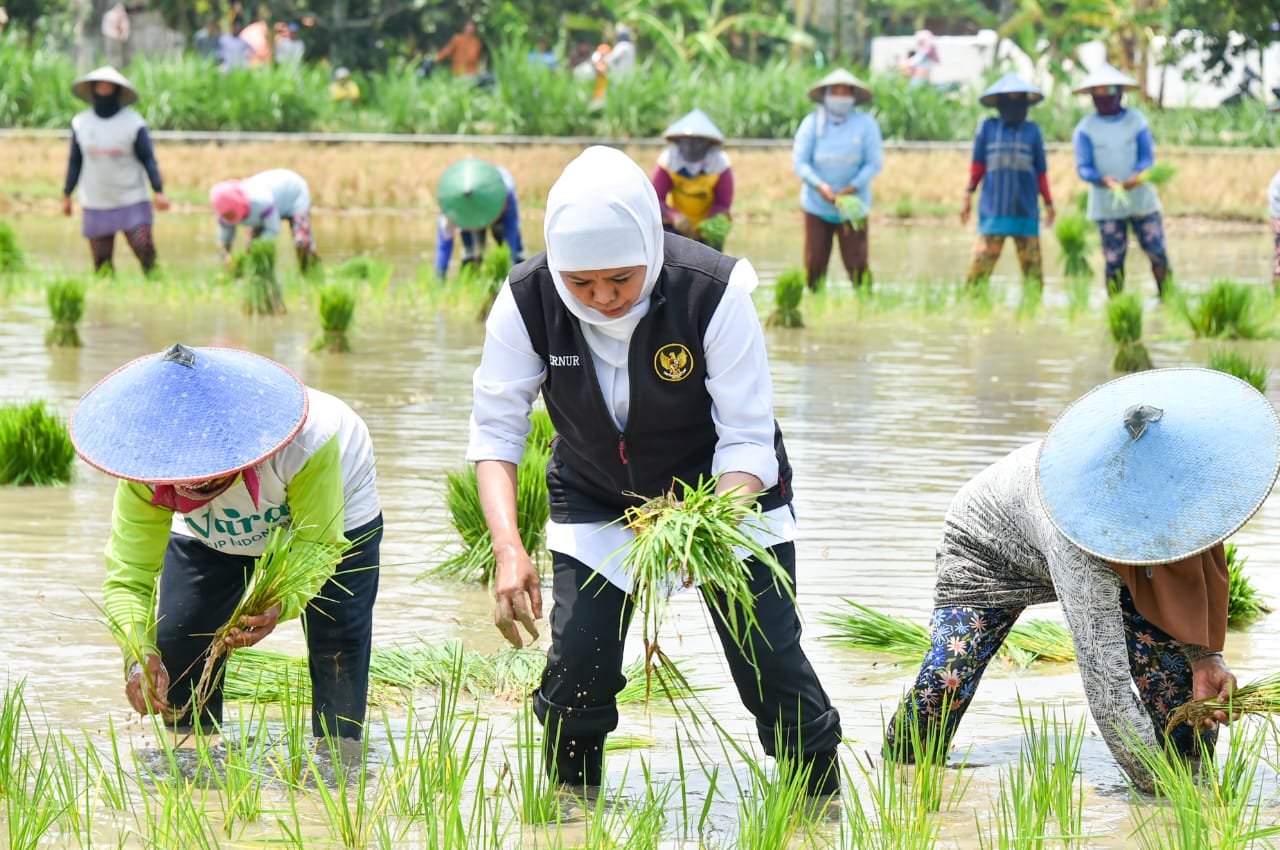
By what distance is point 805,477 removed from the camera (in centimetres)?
721

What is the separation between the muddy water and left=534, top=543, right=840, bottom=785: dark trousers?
302mm

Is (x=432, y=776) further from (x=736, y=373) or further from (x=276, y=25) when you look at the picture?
(x=276, y=25)

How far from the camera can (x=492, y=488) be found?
3.64 m

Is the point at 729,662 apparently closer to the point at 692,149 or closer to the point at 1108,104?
the point at 692,149

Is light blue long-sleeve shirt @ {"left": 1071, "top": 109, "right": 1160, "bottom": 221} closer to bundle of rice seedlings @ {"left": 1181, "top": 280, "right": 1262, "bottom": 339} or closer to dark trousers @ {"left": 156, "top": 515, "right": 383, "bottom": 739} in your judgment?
bundle of rice seedlings @ {"left": 1181, "top": 280, "right": 1262, "bottom": 339}

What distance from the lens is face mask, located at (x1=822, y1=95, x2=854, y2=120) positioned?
12.4 m

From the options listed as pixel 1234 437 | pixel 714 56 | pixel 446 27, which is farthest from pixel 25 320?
pixel 446 27

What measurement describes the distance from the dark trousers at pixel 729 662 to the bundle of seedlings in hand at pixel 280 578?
0.46 m

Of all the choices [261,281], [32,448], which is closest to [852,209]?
[261,281]

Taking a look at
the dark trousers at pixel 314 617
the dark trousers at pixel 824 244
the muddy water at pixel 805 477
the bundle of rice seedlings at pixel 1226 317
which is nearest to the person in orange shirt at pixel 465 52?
the muddy water at pixel 805 477

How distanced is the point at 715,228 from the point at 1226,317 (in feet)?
9.87

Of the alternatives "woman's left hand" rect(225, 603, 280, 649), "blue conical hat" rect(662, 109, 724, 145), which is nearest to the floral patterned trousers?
"woman's left hand" rect(225, 603, 280, 649)

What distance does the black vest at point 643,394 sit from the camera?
11.5ft

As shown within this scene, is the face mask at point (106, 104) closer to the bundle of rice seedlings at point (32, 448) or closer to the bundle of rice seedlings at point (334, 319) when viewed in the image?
the bundle of rice seedlings at point (334, 319)
